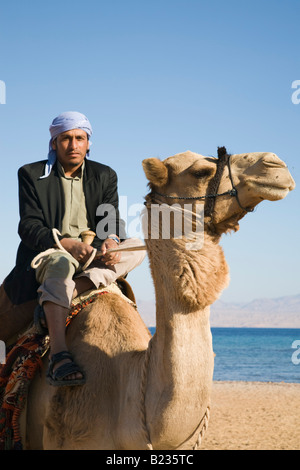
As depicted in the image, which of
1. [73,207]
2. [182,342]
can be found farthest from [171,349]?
[73,207]

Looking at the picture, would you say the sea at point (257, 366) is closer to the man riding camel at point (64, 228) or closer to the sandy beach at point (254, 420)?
the sandy beach at point (254, 420)

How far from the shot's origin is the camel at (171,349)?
3.26m

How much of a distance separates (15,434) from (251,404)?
16.7 m

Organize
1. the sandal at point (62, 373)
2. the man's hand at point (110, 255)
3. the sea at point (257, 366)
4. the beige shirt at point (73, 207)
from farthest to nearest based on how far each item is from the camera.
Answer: the sea at point (257, 366), the beige shirt at point (73, 207), the man's hand at point (110, 255), the sandal at point (62, 373)

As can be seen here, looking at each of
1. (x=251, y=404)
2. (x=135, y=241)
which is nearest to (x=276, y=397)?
(x=251, y=404)

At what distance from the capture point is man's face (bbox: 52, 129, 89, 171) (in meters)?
4.64

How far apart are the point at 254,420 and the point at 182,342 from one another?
1387 cm

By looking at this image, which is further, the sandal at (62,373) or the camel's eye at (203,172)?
the sandal at (62,373)

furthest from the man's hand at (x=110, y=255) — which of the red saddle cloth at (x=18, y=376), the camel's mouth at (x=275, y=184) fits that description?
the camel's mouth at (x=275, y=184)

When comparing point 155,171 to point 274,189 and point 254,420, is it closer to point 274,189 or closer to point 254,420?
point 274,189

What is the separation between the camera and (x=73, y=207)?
467 cm

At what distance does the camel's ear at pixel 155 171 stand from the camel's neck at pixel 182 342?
40 centimetres

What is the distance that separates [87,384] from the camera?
374cm
